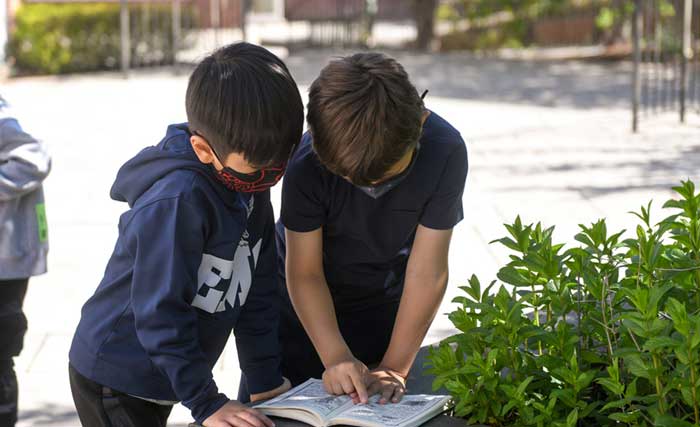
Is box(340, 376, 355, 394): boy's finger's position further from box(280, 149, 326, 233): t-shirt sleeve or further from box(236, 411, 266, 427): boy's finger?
box(280, 149, 326, 233): t-shirt sleeve

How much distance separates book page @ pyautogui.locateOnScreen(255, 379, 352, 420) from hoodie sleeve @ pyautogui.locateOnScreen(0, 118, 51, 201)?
4.93 ft

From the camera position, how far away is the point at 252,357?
111 inches

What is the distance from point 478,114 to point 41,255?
835 centimetres

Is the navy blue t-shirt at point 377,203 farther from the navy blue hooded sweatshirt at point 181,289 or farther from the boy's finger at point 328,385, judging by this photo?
the boy's finger at point 328,385

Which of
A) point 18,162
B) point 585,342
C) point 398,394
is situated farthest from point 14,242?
point 585,342

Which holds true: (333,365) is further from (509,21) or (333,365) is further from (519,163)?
(509,21)

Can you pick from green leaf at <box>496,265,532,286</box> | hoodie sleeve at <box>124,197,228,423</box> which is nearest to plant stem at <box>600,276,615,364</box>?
green leaf at <box>496,265,532,286</box>

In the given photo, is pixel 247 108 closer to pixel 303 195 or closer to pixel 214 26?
pixel 303 195

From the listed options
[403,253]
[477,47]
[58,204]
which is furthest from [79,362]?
[477,47]

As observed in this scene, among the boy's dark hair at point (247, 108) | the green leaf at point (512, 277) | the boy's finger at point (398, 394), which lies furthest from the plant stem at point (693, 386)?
the boy's dark hair at point (247, 108)

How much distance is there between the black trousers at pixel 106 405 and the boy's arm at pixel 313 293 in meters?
0.44

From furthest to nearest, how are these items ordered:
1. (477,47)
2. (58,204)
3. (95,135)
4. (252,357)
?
(477,47) < (95,135) < (58,204) < (252,357)

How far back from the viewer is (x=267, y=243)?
278 cm

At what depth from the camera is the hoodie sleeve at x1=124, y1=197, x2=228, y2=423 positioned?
234 cm
